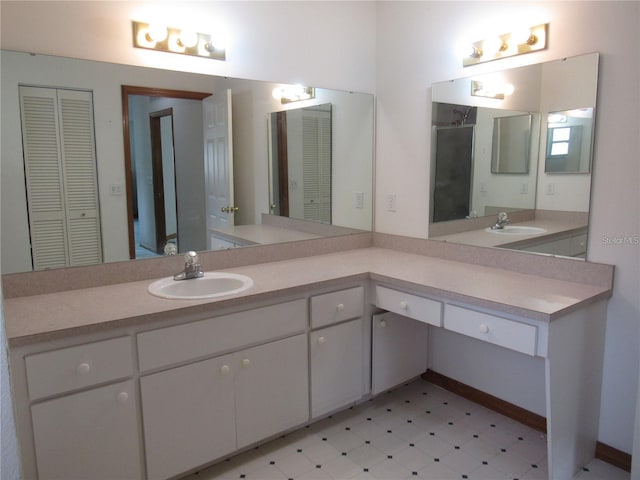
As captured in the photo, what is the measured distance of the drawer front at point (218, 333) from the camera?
1.71 metres

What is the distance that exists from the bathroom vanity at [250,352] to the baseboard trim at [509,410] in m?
0.08

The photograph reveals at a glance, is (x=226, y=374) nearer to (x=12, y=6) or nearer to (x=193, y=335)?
(x=193, y=335)

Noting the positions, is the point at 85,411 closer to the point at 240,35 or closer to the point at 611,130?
the point at 240,35

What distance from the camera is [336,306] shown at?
224cm

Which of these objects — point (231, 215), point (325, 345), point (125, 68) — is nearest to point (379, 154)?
point (231, 215)

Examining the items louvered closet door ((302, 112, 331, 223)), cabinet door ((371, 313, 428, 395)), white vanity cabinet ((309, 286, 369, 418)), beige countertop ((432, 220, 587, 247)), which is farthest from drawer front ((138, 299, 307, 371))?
beige countertop ((432, 220, 587, 247))

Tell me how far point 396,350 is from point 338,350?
43 centimetres

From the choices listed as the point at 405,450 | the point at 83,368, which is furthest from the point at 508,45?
the point at 83,368

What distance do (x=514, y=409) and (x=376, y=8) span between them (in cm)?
252

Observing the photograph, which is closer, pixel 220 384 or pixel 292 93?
pixel 220 384

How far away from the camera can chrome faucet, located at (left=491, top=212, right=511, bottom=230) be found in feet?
7.71

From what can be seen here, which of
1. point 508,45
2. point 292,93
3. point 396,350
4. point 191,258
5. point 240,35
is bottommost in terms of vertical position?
point 396,350

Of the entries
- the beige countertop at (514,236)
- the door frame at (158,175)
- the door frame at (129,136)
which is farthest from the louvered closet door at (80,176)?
the beige countertop at (514,236)

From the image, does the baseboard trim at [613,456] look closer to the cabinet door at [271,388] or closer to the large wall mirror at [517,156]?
the large wall mirror at [517,156]
